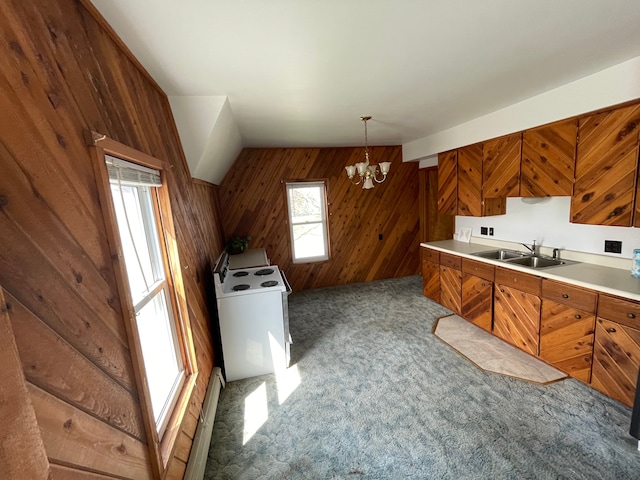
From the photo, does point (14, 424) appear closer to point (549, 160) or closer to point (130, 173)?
point (130, 173)

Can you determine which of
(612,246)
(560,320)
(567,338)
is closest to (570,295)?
(560,320)

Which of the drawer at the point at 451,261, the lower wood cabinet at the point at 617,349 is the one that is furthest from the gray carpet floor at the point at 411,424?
the drawer at the point at 451,261

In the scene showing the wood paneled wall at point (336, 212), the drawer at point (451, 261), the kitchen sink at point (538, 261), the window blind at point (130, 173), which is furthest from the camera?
the wood paneled wall at point (336, 212)

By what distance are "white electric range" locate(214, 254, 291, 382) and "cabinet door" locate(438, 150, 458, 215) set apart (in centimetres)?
271

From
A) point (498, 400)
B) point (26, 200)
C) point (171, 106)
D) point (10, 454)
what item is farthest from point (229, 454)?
point (171, 106)

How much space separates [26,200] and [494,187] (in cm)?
378

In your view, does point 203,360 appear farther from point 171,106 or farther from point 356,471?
point 171,106

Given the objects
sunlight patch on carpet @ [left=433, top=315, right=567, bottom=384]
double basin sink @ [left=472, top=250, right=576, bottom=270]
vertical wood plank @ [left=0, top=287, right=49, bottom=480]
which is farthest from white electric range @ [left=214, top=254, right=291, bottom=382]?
double basin sink @ [left=472, top=250, right=576, bottom=270]

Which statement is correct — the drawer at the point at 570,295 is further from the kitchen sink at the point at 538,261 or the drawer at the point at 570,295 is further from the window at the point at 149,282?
the window at the point at 149,282

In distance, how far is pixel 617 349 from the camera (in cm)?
197

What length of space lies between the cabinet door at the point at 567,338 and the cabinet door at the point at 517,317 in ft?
0.25

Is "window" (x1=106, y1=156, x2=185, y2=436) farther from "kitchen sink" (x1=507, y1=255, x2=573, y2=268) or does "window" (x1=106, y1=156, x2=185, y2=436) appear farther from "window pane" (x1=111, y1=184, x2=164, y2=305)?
"kitchen sink" (x1=507, y1=255, x2=573, y2=268)

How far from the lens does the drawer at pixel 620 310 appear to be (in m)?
1.87

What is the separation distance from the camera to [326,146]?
15.2 feet
